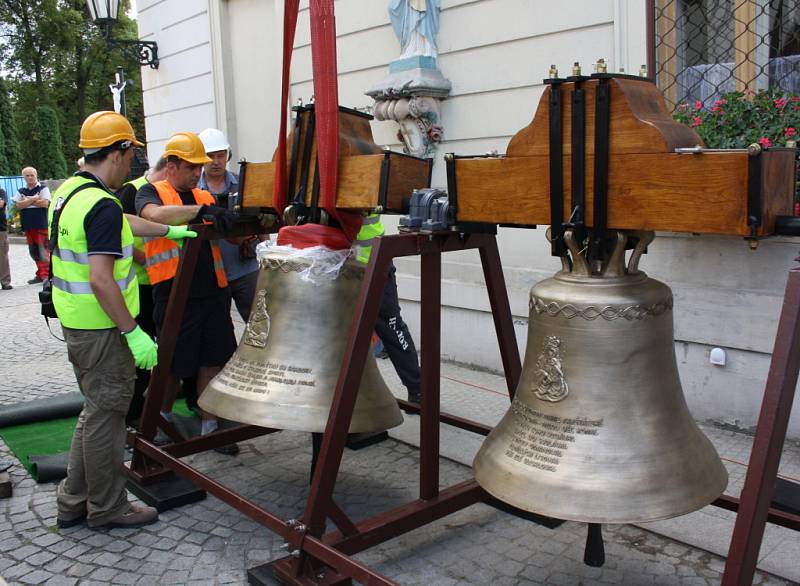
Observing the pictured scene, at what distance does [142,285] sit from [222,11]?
482cm

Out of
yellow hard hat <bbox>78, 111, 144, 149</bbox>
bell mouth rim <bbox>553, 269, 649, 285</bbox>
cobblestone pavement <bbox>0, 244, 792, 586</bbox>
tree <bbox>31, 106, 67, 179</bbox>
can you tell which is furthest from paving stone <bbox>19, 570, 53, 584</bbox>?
tree <bbox>31, 106, 67, 179</bbox>

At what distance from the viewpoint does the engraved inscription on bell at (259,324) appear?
120 inches

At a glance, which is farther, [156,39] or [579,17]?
[156,39]

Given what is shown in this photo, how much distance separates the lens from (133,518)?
3633 mm

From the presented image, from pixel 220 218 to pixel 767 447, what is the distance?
8.77 ft

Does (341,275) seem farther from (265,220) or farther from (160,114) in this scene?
(160,114)

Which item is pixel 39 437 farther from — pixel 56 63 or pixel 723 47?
pixel 56 63

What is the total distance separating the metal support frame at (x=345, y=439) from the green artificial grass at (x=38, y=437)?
3.69 ft

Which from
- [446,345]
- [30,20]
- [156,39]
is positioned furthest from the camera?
[30,20]

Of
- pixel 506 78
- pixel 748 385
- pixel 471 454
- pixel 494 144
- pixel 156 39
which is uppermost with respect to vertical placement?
pixel 156 39

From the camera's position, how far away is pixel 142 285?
4.91 m

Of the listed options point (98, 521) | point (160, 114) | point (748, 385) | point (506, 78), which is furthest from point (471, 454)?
point (160, 114)

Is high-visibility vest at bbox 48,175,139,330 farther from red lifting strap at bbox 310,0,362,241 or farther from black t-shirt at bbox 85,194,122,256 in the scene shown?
red lifting strap at bbox 310,0,362,241

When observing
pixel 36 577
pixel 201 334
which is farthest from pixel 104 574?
pixel 201 334
